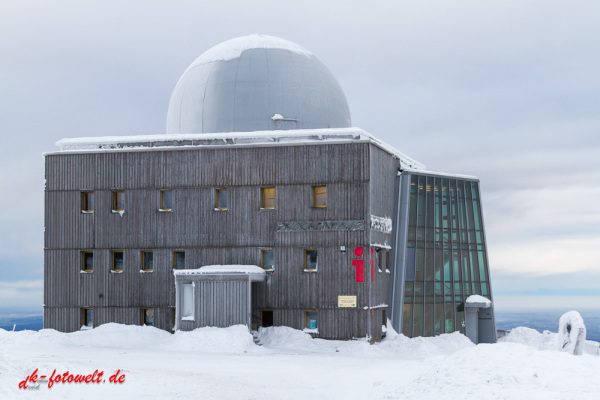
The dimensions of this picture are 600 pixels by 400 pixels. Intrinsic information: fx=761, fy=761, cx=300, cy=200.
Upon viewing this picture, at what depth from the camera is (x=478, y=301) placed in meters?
42.9

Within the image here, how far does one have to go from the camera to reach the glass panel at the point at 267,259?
38594mm

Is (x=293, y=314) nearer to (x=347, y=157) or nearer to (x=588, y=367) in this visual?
(x=347, y=157)

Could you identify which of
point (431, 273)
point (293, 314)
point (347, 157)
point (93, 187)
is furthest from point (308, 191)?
point (93, 187)

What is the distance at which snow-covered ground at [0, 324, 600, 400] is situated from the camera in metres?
19.9

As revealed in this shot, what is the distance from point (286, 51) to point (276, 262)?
1314cm

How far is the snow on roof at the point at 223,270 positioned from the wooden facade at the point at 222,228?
94 cm

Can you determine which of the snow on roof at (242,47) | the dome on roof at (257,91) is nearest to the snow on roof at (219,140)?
the dome on roof at (257,91)

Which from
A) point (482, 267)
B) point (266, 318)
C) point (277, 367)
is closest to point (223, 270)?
point (266, 318)

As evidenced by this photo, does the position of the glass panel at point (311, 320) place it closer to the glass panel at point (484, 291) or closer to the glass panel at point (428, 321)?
the glass panel at point (428, 321)

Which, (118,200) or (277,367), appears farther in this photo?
(118,200)

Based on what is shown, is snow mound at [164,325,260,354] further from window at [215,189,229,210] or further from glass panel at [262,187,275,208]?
window at [215,189,229,210]

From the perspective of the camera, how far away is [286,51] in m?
44.0

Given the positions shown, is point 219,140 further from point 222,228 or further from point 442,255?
point 442,255

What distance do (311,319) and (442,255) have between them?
9306 millimetres
